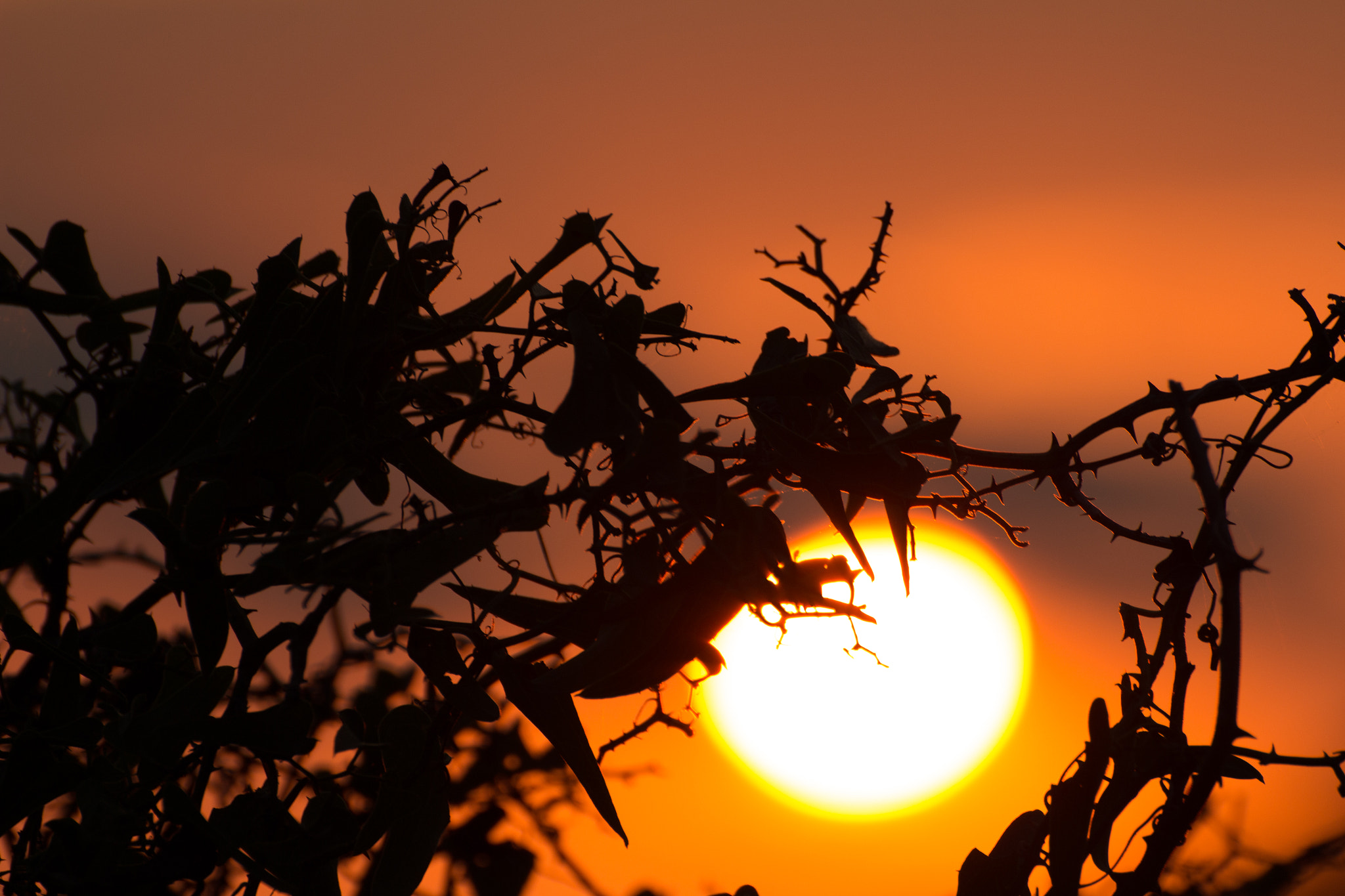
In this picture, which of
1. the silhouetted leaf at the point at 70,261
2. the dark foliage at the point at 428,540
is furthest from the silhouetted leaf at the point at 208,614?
the silhouetted leaf at the point at 70,261

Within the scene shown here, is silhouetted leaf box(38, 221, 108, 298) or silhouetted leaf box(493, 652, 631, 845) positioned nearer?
silhouetted leaf box(493, 652, 631, 845)

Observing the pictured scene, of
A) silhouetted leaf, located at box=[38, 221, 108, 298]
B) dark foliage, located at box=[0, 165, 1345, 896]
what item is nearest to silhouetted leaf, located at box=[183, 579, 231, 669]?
dark foliage, located at box=[0, 165, 1345, 896]

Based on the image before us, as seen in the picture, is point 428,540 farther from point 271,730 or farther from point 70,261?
point 70,261

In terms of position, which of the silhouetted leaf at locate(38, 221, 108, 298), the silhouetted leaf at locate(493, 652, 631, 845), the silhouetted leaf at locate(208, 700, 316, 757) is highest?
the silhouetted leaf at locate(38, 221, 108, 298)

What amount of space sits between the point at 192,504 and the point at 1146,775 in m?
0.68

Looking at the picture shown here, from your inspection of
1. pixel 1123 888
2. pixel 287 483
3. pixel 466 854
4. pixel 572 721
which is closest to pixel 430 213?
pixel 287 483

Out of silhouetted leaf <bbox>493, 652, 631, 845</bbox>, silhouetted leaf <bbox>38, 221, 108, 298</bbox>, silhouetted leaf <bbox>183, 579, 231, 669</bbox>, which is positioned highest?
silhouetted leaf <bbox>38, 221, 108, 298</bbox>

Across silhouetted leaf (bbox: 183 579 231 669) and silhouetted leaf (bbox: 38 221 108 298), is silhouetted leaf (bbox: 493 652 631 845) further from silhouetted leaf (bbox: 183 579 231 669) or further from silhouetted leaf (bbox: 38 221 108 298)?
silhouetted leaf (bbox: 38 221 108 298)

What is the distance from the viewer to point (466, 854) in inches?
52.9

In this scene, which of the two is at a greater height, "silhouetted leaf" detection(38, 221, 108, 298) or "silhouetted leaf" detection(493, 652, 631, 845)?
"silhouetted leaf" detection(38, 221, 108, 298)

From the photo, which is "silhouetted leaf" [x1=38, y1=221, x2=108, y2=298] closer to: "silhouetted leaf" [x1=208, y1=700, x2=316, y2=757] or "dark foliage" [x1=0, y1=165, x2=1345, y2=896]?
"dark foliage" [x1=0, y1=165, x2=1345, y2=896]

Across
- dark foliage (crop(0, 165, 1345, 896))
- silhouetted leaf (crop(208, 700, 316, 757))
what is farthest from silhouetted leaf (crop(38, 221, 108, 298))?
silhouetted leaf (crop(208, 700, 316, 757))

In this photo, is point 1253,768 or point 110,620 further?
point 110,620

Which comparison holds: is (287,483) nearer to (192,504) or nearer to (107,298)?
(192,504)
